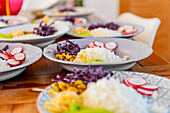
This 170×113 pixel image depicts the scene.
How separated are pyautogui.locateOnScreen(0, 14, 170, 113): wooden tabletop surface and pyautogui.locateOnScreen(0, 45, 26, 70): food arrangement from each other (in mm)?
63

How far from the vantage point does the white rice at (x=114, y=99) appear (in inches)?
25.5

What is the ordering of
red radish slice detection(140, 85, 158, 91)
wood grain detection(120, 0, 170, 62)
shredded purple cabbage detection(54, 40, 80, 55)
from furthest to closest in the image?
wood grain detection(120, 0, 170, 62) < shredded purple cabbage detection(54, 40, 80, 55) < red radish slice detection(140, 85, 158, 91)

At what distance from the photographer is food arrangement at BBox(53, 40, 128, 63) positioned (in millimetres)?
1090

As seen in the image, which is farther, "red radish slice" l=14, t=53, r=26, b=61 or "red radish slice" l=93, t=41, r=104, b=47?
"red radish slice" l=93, t=41, r=104, b=47

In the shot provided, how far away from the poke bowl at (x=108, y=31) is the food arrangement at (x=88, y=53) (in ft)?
0.97

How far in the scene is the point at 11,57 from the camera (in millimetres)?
1240

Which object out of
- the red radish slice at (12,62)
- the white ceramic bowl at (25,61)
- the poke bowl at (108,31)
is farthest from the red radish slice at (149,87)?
the poke bowl at (108,31)

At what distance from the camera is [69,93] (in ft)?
2.32

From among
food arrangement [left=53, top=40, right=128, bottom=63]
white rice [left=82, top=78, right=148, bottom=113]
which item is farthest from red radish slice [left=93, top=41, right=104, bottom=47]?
white rice [left=82, top=78, right=148, bottom=113]

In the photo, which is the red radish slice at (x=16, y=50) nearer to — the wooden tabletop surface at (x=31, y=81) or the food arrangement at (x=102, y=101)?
the wooden tabletop surface at (x=31, y=81)

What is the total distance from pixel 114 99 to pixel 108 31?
42.7 inches

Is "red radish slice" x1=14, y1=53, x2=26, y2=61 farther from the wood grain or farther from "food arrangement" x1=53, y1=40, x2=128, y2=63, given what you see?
the wood grain

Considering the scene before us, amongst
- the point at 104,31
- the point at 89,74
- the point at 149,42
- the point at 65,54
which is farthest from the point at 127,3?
the point at 89,74

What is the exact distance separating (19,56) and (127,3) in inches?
148
